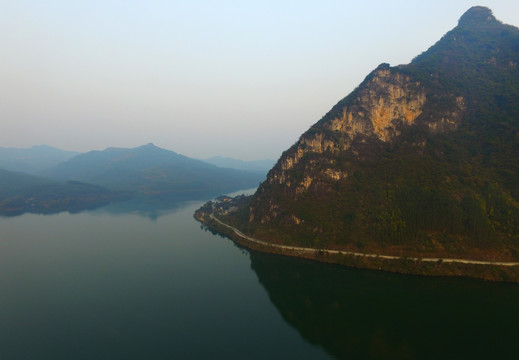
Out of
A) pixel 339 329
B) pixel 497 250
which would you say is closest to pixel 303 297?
pixel 339 329

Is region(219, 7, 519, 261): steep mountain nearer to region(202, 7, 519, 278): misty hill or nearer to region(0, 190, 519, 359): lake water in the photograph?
region(202, 7, 519, 278): misty hill

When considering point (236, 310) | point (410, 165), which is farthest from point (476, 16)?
point (236, 310)

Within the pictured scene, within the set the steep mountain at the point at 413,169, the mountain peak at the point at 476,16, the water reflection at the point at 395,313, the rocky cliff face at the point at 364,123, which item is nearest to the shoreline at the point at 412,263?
the steep mountain at the point at 413,169

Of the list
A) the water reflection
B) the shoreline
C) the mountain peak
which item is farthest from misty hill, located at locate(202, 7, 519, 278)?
the mountain peak

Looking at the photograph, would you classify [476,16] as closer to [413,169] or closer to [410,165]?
[410,165]

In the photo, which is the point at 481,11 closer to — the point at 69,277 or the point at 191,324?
the point at 191,324
